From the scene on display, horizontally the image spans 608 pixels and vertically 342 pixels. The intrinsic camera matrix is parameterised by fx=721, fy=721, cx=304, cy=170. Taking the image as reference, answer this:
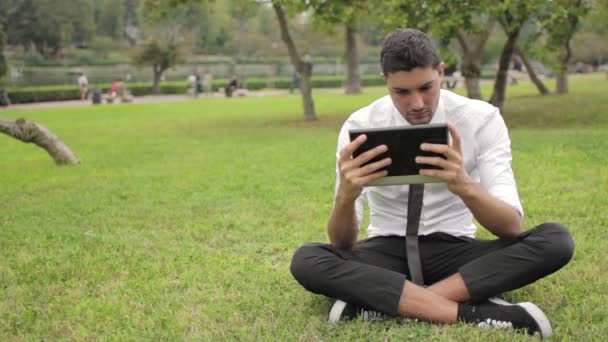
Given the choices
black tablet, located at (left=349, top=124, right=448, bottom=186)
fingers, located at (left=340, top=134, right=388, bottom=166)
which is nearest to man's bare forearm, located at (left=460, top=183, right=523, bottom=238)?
black tablet, located at (left=349, top=124, right=448, bottom=186)

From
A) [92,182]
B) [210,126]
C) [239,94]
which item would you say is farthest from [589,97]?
[239,94]

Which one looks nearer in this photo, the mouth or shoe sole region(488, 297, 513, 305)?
the mouth

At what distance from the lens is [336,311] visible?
3.63 m

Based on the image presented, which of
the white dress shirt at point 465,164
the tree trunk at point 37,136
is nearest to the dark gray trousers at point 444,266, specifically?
the white dress shirt at point 465,164

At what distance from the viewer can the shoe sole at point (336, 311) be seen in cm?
362

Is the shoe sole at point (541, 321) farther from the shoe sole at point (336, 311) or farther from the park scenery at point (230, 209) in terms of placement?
the shoe sole at point (336, 311)

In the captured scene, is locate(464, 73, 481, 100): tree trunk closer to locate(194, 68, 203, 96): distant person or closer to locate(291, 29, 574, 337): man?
locate(291, 29, 574, 337): man

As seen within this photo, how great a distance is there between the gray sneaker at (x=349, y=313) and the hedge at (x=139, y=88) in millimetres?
31797

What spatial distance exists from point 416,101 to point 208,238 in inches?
116

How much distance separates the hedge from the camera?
1319 inches

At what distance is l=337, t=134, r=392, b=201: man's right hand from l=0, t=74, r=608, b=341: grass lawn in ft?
2.44

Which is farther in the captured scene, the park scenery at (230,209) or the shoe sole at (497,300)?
the park scenery at (230,209)

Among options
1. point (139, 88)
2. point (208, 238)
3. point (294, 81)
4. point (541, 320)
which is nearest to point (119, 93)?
point (139, 88)

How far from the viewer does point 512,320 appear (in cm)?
338
